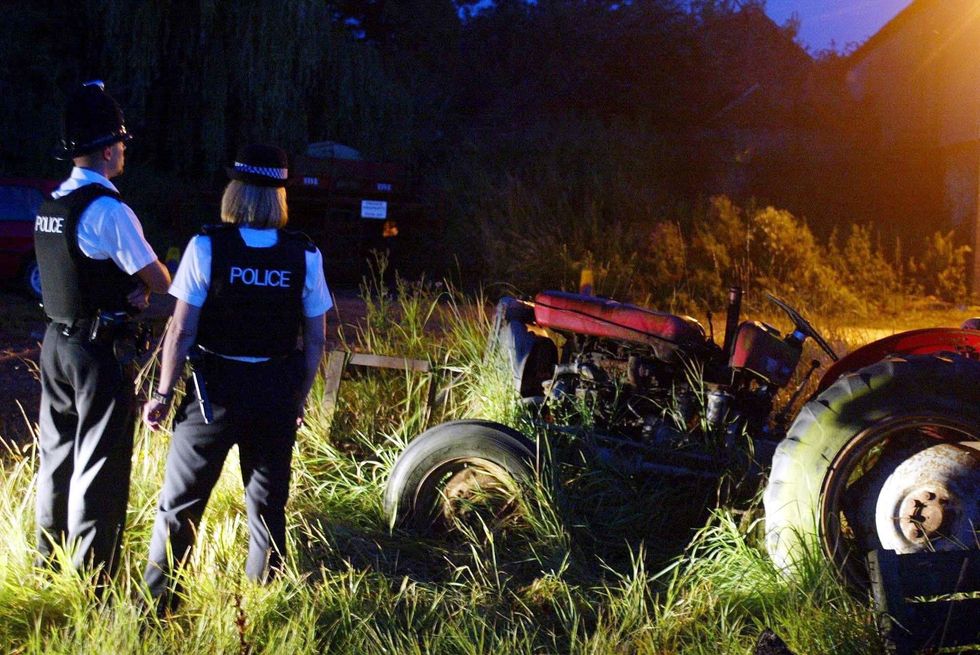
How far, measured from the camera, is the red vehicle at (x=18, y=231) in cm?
1289

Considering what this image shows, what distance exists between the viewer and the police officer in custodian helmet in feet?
12.6

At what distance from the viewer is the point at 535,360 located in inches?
203

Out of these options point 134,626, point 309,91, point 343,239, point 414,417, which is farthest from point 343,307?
point 134,626

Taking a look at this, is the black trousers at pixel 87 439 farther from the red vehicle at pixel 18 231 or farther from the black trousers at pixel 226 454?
the red vehicle at pixel 18 231

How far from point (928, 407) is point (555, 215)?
36.9 ft

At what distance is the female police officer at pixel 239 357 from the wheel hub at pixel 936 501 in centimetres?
229

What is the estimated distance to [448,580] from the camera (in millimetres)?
4254

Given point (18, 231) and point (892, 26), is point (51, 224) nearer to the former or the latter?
point (18, 231)

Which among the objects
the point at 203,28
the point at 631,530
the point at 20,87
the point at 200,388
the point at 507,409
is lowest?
the point at 631,530

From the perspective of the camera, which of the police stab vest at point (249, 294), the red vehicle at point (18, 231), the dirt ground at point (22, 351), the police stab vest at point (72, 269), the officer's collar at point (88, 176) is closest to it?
the police stab vest at point (249, 294)

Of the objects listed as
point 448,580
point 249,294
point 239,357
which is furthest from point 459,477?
point 249,294

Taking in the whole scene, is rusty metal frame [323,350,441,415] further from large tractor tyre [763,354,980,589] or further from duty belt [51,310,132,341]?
large tractor tyre [763,354,980,589]

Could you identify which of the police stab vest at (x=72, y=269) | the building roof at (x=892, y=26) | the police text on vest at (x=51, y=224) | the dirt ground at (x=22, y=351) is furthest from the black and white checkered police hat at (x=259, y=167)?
the building roof at (x=892, y=26)

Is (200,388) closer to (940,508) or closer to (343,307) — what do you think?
(940,508)
